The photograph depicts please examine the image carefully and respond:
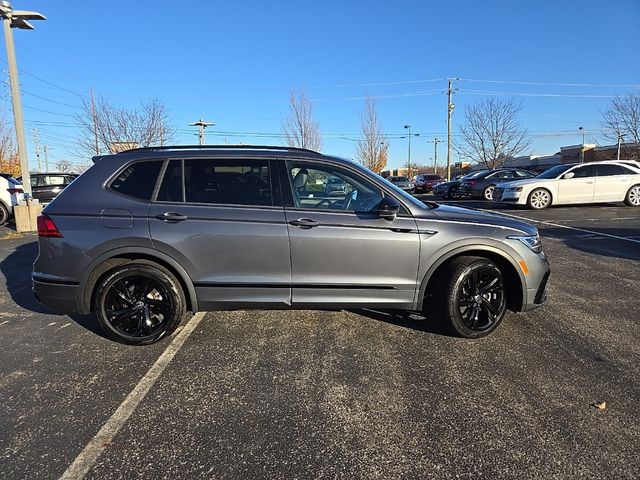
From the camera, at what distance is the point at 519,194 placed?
1518 cm

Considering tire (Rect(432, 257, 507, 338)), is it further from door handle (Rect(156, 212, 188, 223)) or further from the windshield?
the windshield

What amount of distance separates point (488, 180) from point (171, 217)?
19319 millimetres

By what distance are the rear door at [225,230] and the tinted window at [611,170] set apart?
15632mm

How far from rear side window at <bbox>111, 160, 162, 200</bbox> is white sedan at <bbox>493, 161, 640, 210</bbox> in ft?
47.3

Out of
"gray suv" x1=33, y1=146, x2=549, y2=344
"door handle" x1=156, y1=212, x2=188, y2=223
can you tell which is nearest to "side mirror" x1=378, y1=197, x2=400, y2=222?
"gray suv" x1=33, y1=146, x2=549, y2=344

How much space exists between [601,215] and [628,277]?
874cm

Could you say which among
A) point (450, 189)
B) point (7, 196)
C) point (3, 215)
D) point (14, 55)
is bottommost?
point (3, 215)

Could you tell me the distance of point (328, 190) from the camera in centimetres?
393

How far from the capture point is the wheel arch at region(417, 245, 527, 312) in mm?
3811

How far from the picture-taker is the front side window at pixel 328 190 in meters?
3.82

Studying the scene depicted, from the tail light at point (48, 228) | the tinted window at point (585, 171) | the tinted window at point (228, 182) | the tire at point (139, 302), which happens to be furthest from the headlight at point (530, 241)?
the tinted window at point (585, 171)

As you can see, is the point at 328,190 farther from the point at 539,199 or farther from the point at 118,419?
the point at 539,199

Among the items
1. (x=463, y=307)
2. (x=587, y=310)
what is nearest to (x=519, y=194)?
(x=587, y=310)

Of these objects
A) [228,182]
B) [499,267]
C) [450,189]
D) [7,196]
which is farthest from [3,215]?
[450,189]
